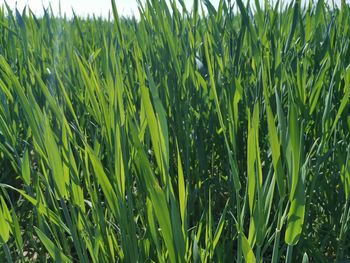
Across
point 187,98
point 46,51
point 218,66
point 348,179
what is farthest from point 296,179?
point 46,51

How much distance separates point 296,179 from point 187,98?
1.27 feet

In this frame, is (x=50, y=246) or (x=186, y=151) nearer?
(x=50, y=246)

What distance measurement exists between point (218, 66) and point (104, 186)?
48 cm

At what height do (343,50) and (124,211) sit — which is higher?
(343,50)

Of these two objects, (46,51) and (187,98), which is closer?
(187,98)

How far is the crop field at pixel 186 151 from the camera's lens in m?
0.42

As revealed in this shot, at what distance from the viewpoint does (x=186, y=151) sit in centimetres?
72

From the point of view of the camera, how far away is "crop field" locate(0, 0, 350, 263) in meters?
0.42

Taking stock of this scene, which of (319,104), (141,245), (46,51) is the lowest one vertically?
(141,245)

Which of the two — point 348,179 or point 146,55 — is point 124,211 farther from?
point 146,55

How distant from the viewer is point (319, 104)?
30.1 inches

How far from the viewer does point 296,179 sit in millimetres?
380

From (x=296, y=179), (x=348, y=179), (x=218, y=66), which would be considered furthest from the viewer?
(x=218, y=66)

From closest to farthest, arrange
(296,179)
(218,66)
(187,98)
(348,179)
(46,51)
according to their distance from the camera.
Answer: (296,179), (348,179), (187,98), (218,66), (46,51)
